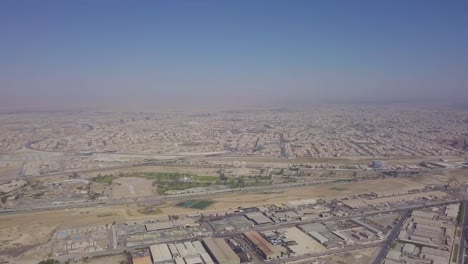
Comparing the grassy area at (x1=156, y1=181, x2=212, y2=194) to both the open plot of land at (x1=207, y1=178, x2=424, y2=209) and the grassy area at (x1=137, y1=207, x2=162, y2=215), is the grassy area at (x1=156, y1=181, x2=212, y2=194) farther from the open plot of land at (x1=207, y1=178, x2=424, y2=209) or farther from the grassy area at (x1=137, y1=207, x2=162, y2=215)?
the grassy area at (x1=137, y1=207, x2=162, y2=215)

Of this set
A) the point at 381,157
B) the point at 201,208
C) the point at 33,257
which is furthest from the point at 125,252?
the point at 381,157

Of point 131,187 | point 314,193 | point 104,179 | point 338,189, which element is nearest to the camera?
point 314,193

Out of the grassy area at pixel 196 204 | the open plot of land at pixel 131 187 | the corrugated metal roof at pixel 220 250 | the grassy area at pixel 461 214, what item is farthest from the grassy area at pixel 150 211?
the grassy area at pixel 461 214

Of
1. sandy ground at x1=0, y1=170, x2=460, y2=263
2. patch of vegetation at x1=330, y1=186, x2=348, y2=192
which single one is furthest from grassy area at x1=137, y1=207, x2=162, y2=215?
patch of vegetation at x1=330, y1=186, x2=348, y2=192

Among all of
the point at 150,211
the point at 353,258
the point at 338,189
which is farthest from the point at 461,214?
the point at 150,211

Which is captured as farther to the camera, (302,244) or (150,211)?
(150,211)

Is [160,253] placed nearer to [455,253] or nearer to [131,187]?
[131,187]

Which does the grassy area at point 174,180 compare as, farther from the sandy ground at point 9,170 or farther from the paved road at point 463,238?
the paved road at point 463,238
